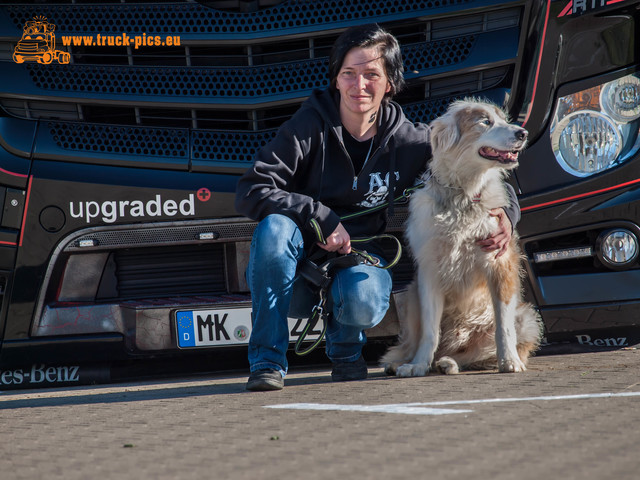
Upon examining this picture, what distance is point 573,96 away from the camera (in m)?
3.71

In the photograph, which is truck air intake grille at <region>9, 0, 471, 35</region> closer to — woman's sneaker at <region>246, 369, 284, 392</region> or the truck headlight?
the truck headlight

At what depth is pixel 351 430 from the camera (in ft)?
8.00

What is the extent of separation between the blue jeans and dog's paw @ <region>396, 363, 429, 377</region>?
0.69 feet

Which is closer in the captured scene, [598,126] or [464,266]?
[598,126]

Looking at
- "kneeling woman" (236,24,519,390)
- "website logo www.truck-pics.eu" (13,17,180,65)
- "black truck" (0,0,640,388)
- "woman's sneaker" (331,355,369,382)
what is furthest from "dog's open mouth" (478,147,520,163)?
"website logo www.truck-pics.eu" (13,17,180,65)

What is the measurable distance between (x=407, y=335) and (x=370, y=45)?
134 cm

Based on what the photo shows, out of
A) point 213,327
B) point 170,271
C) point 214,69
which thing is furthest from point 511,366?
point 214,69

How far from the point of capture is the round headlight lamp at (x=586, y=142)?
371cm

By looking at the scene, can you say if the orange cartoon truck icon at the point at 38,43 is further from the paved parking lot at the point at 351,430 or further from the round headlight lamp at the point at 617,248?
the round headlight lamp at the point at 617,248

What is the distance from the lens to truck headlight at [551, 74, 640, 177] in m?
3.71

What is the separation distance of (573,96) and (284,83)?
130cm

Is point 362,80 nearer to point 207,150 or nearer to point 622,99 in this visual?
point 207,150

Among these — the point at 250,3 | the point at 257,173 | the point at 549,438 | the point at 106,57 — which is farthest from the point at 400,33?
the point at 549,438

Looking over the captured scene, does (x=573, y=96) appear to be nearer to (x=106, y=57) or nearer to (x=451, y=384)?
(x=451, y=384)
